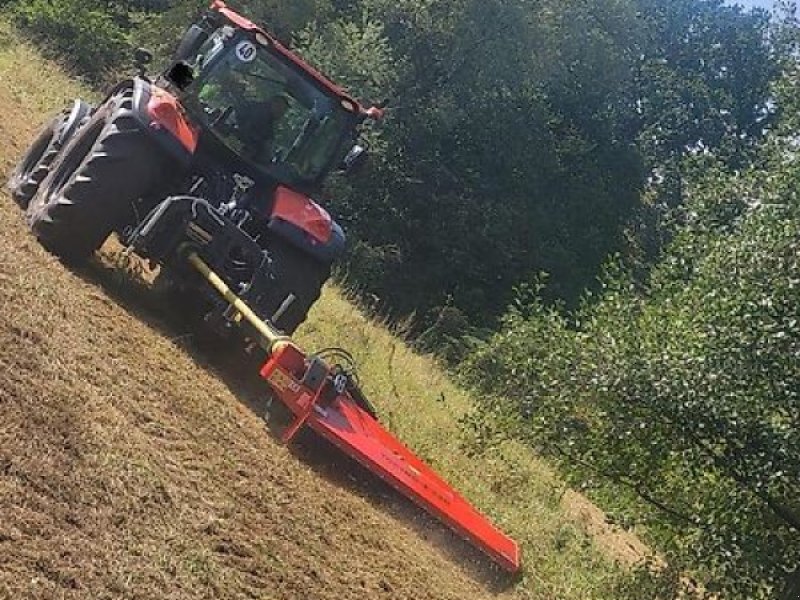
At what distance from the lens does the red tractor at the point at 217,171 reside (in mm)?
7156

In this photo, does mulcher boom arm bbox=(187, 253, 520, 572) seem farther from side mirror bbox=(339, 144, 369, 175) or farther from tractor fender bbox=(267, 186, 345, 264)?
side mirror bbox=(339, 144, 369, 175)

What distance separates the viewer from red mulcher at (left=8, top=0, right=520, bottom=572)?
658 centimetres

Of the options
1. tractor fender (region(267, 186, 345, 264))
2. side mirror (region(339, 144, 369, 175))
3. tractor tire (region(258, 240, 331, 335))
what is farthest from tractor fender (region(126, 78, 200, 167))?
side mirror (region(339, 144, 369, 175))

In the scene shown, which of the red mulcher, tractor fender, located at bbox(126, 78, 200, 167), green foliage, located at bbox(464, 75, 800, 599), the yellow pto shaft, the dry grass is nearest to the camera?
the dry grass

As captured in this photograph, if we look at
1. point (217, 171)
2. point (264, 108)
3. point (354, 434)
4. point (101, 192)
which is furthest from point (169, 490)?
point (264, 108)

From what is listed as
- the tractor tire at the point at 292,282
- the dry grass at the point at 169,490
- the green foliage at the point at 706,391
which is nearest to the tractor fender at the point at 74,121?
the dry grass at the point at 169,490

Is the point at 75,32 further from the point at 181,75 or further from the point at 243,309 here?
the point at 243,309

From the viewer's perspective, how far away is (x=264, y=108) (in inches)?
315

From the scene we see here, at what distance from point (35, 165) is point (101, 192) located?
188 centimetres

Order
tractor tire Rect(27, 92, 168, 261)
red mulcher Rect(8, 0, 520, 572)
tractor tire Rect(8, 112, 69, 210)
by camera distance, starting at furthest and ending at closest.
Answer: tractor tire Rect(8, 112, 69, 210), tractor tire Rect(27, 92, 168, 261), red mulcher Rect(8, 0, 520, 572)

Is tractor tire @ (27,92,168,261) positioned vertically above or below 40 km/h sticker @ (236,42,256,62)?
below

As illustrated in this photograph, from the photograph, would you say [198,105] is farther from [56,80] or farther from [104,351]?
[56,80]

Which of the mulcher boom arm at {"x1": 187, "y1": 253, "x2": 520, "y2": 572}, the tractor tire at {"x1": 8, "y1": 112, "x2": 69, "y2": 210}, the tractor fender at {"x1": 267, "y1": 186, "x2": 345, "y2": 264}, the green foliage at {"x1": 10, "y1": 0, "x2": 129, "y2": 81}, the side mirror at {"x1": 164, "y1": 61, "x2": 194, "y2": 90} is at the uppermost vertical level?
the side mirror at {"x1": 164, "y1": 61, "x2": 194, "y2": 90}

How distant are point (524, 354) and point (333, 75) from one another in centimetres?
1401
